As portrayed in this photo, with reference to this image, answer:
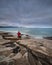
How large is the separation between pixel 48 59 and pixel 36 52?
1.01m

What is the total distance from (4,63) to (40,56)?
9.55ft

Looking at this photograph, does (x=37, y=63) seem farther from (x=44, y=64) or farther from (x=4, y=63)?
(x=4, y=63)

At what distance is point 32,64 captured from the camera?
5066 mm

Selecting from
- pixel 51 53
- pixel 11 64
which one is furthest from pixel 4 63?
pixel 51 53

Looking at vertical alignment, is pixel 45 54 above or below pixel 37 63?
above

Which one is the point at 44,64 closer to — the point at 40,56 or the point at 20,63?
the point at 40,56

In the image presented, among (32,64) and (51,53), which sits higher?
(51,53)

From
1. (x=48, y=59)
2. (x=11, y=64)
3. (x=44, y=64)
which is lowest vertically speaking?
(x=44, y=64)

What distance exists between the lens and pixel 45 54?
567 cm

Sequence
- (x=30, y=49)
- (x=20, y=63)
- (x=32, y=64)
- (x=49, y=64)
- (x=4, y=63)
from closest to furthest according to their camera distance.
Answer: (x=4, y=63) < (x=20, y=63) < (x=32, y=64) < (x=49, y=64) < (x=30, y=49)

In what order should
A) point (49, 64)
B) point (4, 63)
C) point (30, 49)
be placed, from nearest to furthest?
point (4, 63), point (49, 64), point (30, 49)

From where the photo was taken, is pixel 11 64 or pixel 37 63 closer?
pixel 11 64

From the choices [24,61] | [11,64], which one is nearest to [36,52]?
[24,61]

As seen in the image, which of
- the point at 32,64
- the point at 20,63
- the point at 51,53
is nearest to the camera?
the point at 20,63
